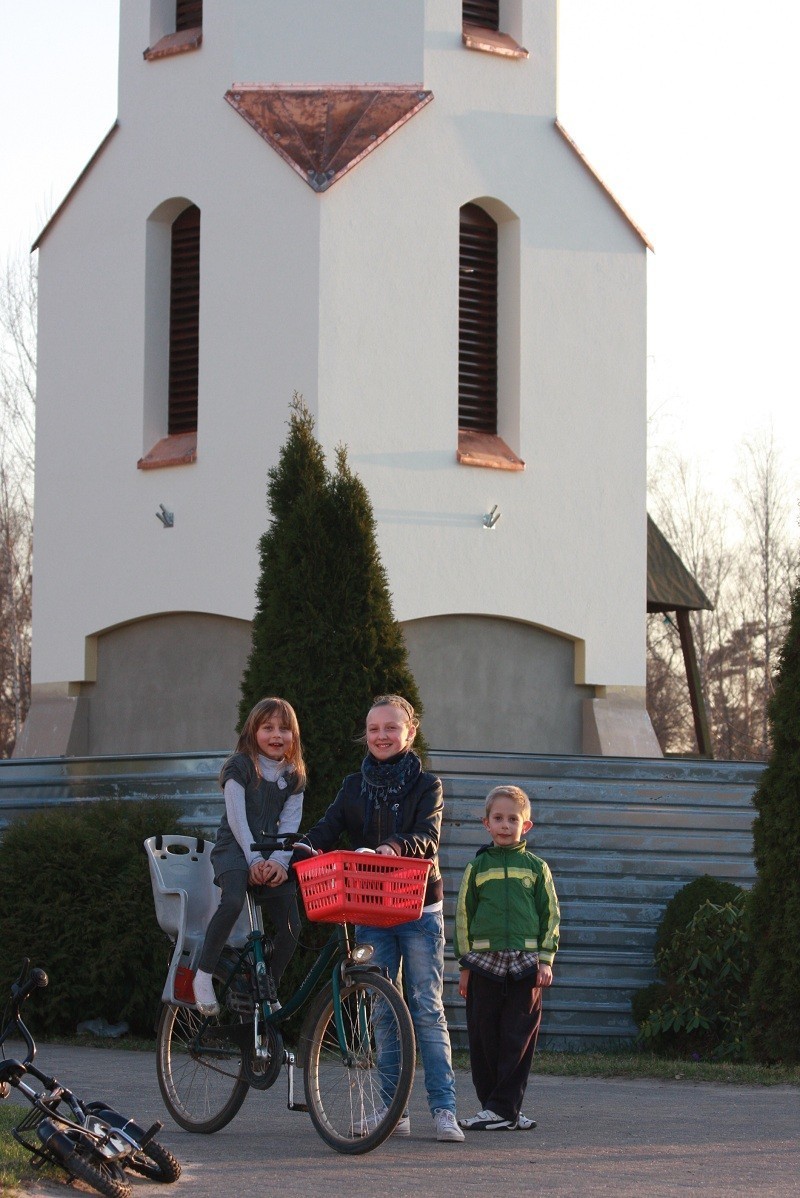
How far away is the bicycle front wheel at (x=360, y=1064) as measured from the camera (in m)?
6.83

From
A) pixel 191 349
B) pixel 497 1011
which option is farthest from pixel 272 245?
pixel 497 1011

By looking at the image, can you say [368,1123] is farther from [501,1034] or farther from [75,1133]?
[75,1133]

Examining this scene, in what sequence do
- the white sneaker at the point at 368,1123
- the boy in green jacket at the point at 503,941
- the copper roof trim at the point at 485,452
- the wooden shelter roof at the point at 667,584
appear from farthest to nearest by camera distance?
the wooden shelter roof at the point at 667,584
the copper roof trim at the point at 485,452
the boy in green jacket at the point at 503,941
the white sneaker at the point at 368,1123

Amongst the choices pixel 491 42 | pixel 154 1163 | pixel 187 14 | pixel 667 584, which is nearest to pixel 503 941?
pixel 154 1163

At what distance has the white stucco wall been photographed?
57.5 ft

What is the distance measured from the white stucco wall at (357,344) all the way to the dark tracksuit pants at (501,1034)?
9.65m

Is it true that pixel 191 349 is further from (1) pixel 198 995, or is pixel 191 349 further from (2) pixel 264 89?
(1) pixel 198 995

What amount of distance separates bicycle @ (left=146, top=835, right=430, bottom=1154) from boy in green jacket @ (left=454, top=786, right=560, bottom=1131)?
752 millimetres

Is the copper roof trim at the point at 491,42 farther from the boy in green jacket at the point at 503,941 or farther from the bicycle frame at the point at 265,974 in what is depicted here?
the bicycle frame at the point at 265,974

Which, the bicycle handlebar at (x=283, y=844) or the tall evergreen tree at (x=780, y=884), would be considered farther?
the tall evergreen tree at (x=780, y=884)

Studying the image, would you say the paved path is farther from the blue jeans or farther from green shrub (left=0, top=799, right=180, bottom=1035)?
green shrub (left=0, top=799, right=180, bottom=1035)

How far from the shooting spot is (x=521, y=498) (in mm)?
Answer: 18344

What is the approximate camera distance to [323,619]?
11812 millimetres

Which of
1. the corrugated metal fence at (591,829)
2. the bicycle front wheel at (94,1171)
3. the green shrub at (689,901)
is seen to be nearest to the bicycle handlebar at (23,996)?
the bicycle front wheel at (94,1171)
